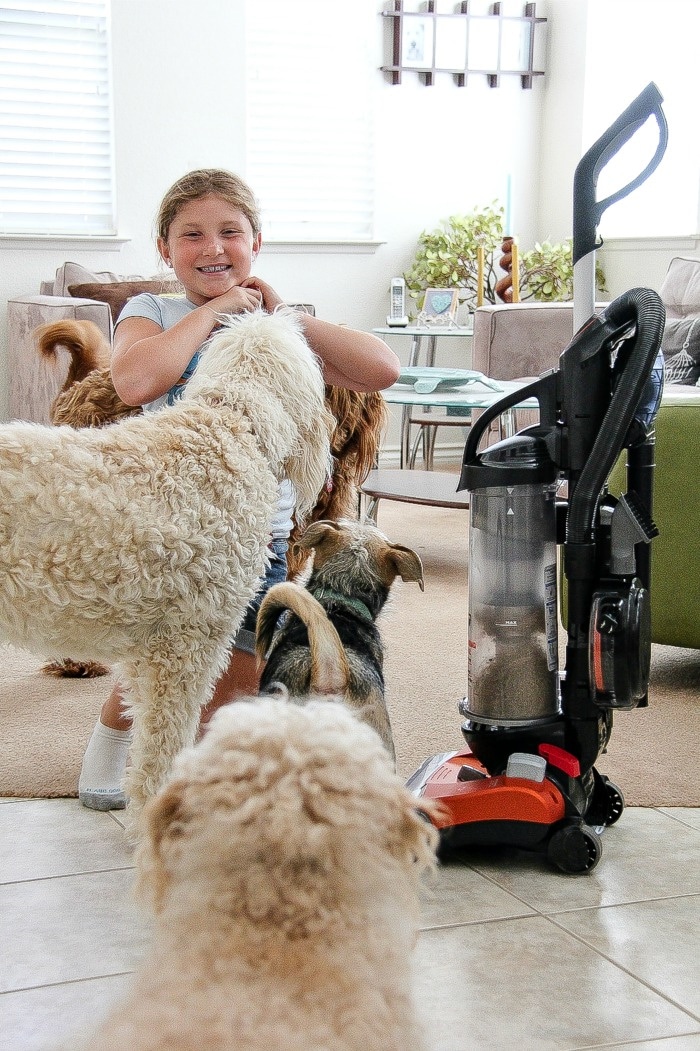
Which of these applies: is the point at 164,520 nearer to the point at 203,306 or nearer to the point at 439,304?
the point at 203,306

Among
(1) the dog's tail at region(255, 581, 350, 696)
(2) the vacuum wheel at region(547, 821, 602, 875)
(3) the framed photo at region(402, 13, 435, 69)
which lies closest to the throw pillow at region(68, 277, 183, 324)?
(3) the framed photo at region(402, 13, 435, 69)

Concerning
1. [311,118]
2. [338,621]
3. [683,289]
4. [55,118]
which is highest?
[311,118]

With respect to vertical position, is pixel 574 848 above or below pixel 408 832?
below

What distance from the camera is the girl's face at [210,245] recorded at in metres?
2.21

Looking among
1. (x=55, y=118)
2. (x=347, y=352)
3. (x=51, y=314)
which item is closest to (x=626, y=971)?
(x=347, y=352)

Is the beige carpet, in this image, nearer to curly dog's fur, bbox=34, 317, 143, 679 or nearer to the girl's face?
curly dog's fur, bbox=34, 317, 143, 679

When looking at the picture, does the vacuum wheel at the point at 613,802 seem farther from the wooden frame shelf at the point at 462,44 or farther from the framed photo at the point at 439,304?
the wooden frame shelf at the point at 462,44

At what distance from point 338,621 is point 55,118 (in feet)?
14.9

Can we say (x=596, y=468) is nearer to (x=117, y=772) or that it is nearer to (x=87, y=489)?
(x=87, y=489)

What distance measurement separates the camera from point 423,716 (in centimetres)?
275

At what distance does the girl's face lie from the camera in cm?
221

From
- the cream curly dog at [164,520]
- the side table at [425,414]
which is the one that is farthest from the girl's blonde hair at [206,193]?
the side table at [425,414]

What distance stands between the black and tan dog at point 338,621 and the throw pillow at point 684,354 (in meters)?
3.11

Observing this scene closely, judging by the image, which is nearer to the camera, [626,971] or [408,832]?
[408,832]
